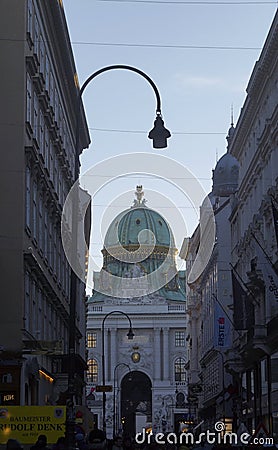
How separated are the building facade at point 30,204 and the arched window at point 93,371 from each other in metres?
103

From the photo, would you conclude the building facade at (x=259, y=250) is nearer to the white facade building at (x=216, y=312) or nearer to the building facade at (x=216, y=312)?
the building facade at (x=216, y=312)

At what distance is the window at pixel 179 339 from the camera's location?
534 ft

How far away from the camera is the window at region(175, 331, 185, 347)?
16275cm

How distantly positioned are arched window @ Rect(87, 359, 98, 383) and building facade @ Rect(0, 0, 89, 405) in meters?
103

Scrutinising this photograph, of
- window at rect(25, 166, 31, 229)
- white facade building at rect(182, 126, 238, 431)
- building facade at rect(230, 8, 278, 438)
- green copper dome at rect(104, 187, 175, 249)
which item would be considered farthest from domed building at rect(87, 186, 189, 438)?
window at rect(25, 166, 31, 229)

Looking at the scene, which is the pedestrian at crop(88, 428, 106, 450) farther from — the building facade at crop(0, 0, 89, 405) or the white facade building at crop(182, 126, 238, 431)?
the white facade building at crop(182, 126, 238, 431)

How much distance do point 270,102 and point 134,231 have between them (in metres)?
78.4

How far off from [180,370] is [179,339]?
466 centimetres

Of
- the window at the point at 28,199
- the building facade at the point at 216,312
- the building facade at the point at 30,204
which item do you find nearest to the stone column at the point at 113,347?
the building facade at the point at 216,312

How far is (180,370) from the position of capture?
161875 millimetres

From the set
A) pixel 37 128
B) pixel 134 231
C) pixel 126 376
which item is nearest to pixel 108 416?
pixel 126 376

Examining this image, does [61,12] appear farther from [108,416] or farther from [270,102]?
[108,416]

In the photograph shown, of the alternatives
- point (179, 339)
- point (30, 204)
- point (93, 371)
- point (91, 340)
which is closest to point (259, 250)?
point (30, 204)

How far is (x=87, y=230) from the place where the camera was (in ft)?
251
